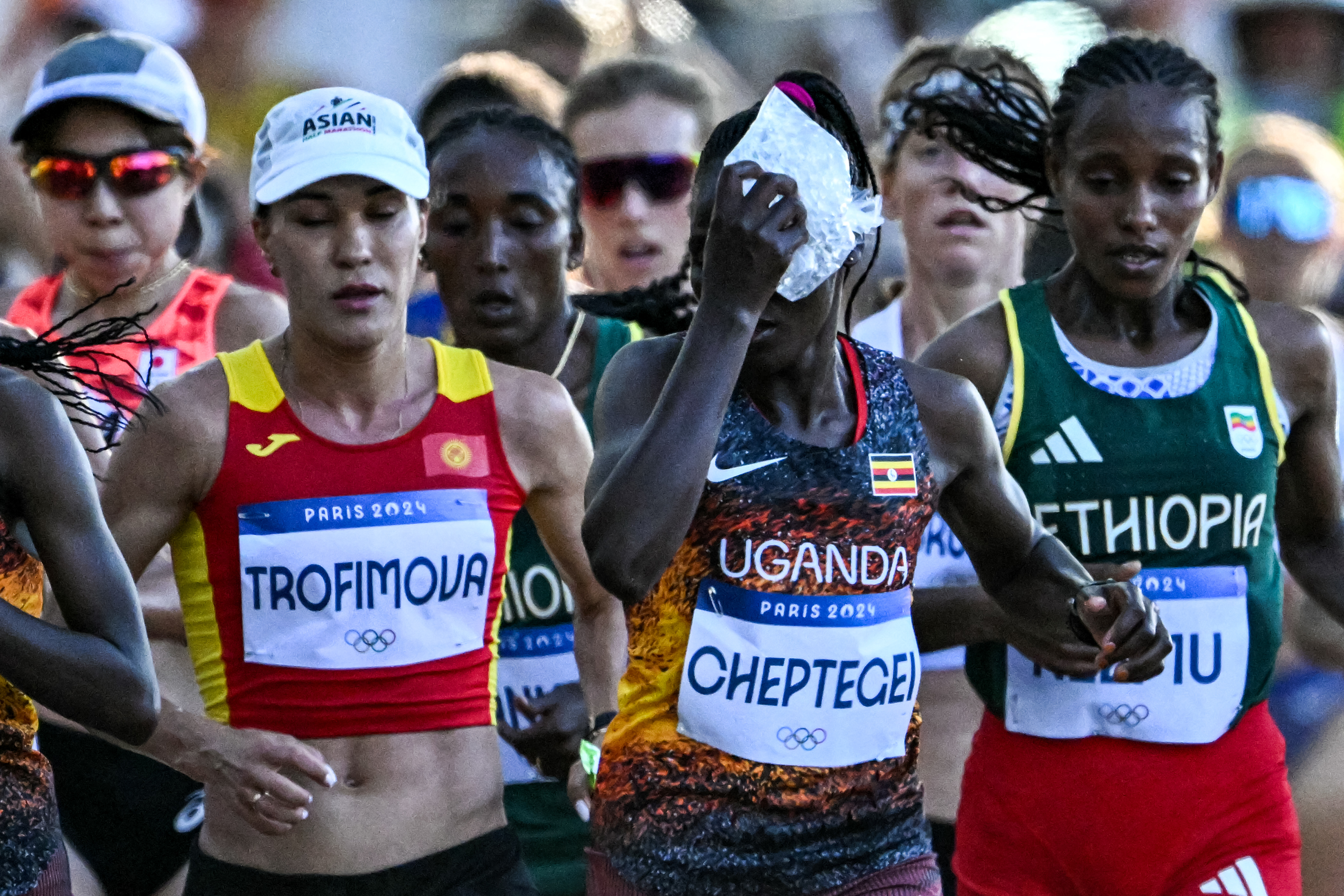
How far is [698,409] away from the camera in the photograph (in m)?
3.60

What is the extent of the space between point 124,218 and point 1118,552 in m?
2.95

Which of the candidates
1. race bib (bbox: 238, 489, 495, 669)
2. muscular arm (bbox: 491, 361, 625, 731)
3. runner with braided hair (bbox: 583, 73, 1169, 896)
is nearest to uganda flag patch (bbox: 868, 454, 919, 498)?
runner with braided hair (bbox: 583, 73, 1169, 896)

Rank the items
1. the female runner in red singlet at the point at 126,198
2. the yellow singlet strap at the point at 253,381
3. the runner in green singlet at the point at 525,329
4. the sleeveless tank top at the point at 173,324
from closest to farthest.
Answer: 1. the yellow singlet strap at the point at 253,381
2. the runner in green singlet at the point at 525,329
3. the sleeveless tank top at the point at 173,324
4. the female runner in red singlet at the point at 126,198

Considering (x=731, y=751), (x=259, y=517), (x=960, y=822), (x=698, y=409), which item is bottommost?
(x=960, y=822)

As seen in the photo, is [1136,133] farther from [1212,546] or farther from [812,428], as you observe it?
[812,428]

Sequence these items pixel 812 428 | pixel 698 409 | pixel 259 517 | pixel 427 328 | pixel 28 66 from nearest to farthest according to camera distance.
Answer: pixel 698 409, pixel 812 428, pixel 259 517, pixel 427 328, pixel 28 66

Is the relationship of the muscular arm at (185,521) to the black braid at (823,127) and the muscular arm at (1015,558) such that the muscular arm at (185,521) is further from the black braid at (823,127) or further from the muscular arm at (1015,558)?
the muscular arm at (1015,558)

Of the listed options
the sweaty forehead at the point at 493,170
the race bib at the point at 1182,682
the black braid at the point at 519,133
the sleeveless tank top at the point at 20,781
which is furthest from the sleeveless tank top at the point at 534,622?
the sleeveless tank top at the point at 20,781

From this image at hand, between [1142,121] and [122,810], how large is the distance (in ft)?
10.0

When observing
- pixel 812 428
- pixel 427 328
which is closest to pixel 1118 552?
pixel 812 428

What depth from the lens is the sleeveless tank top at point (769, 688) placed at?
3.75m

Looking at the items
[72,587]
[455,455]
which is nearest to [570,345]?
[455,455]

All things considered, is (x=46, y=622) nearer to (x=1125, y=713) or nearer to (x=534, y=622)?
(x=534, y=622)

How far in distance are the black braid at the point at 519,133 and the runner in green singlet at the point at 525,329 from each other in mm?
15
